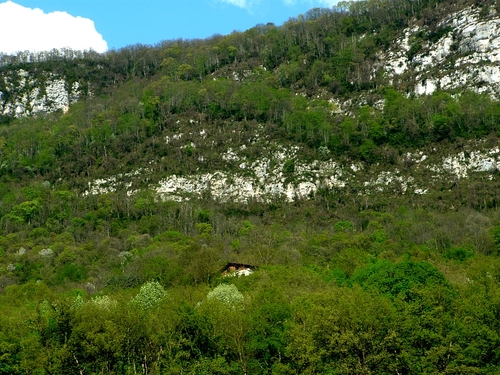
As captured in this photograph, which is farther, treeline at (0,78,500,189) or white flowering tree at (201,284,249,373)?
treeline at (0,78,500,189)

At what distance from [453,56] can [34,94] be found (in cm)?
11345

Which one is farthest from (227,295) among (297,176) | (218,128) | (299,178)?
(218,128)

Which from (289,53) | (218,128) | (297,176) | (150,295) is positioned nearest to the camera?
(150,295)

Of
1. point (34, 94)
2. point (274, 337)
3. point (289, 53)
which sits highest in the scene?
point (289, 53)

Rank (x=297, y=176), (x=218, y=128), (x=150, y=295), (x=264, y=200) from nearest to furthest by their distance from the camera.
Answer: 1. (x=150, y=295)
2. (x=264, y=200)
3. (x=297, y=176)
4. (x=218, y=128)

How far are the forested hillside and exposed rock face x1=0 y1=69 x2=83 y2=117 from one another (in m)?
0.62

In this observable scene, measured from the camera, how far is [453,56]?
5007 inches

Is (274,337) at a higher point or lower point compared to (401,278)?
lower

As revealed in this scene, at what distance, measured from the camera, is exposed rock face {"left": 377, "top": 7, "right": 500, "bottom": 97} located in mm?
120125

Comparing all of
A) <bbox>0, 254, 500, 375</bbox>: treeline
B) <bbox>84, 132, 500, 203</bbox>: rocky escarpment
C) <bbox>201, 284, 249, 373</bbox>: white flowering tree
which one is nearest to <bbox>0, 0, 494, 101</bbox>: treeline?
<bbox>84, 132, 500, 203</bbox>: rocky escarpment

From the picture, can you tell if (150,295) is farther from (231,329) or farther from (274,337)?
(274,337)

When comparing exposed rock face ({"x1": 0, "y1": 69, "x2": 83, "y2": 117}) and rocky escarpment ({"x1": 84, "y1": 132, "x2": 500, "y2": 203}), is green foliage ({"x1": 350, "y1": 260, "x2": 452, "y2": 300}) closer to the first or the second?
rocky escarpment ({"x1": 84, "y1": 132, "x2": 500, "y2": 203})

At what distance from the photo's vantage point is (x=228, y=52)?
16562cm

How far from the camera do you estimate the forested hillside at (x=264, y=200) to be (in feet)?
113
